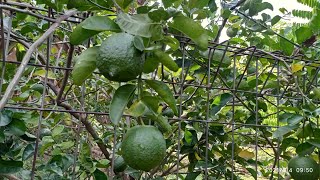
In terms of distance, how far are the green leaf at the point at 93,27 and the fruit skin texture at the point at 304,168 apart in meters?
0.57

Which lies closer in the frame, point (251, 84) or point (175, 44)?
point (175, 44)

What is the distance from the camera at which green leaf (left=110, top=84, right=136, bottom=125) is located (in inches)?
23.7

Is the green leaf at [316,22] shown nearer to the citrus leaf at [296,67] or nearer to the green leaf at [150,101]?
the citrus leaf at [296,67]

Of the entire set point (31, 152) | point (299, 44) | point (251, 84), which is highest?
point (299, 44)

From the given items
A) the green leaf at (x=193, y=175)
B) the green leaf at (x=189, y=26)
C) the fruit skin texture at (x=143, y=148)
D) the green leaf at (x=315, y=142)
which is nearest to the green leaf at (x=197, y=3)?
the green leaf at (x=189, y=26)

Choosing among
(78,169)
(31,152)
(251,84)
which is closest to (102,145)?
(78,169)

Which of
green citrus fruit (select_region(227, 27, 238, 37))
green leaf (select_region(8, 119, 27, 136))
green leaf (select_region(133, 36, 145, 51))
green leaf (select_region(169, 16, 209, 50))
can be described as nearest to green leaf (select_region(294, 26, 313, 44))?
green citrus fruit (select_region(227, 27, 238, 37))

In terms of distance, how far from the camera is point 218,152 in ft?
4.22

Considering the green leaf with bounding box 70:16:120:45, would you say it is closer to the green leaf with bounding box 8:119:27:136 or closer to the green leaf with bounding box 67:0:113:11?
the green leaf with bounding box 67:0:113:11

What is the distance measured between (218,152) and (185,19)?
0.76 metres

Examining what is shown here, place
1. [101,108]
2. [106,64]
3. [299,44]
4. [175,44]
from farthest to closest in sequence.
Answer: [101,108], [299,44], [175,44], [106,64]

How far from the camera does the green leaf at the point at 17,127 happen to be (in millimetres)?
812

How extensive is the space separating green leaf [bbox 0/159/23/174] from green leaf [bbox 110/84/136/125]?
12.3 inches

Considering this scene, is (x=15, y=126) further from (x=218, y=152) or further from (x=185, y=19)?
(x=218, y=152)
